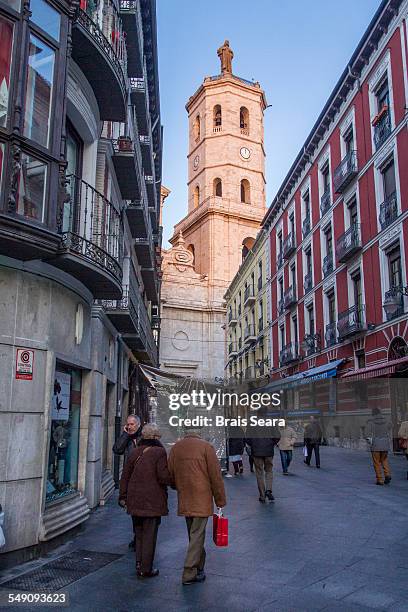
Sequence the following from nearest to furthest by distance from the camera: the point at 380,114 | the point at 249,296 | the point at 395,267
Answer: the point at 395,267, the point at 380,114, the point at 249,296

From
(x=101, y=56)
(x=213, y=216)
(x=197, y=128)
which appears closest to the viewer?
(x=101, y=56)

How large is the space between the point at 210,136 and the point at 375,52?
32750 millimetres

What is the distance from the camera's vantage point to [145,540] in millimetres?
5477

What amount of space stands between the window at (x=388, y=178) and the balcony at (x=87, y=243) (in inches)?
527

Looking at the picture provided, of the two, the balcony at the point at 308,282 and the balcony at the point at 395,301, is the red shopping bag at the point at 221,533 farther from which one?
the balcony at the point at 308,282

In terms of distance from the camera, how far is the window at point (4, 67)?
19.0ft

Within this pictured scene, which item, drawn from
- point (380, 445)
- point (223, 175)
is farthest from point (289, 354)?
point (223, 175)

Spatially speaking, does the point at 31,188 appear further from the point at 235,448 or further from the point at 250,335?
the point at 250,335

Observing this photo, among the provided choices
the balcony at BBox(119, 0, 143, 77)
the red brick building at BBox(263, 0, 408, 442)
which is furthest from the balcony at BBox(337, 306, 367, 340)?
the balcony at BBox(119, 0, 143, 77)

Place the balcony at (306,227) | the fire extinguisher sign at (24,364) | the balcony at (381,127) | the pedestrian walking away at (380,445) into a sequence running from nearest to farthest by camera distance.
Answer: the fire extinguisher sign at (24,364) < the pedestrian walking away at (380,445) < the balcony at (381,127) < the balcony at (306,227)

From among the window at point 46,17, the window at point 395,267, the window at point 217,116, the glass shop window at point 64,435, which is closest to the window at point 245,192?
the window at point 217,116

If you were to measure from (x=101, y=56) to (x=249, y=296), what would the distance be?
108ft

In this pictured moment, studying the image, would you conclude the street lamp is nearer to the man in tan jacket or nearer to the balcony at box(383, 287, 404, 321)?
the balcony at box(383, 287, 404, 321)

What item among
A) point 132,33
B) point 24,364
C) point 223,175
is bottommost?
point 24,364
